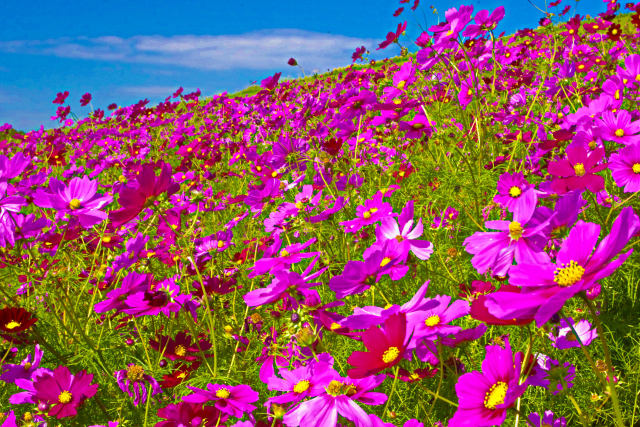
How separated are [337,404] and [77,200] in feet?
3.38

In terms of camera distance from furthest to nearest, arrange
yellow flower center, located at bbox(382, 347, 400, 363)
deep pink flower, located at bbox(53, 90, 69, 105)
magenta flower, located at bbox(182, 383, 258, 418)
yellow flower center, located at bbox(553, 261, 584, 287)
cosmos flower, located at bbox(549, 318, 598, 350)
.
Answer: deep pink flower, located at bbox(53, 90, 69, 105) → cosmos flower, located at bbox(549, 318, 598, 350) → magenta flower, located at bbox(182, 383, 258, 418) → yellow flower center, located at bbox(382, 347, 400, 363) → yellow flower center, located at bbox(553, 261, 584, 287)

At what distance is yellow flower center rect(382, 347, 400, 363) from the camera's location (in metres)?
0.69

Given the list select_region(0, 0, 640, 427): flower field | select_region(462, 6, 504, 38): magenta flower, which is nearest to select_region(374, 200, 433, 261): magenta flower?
select_region(0, 0, 640, 427): flower field

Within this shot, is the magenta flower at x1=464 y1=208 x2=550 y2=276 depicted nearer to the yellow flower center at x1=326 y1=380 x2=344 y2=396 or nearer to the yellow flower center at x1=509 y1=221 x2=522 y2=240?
the yellow flower center at x1=509 y1=221 x2=522 y2=240

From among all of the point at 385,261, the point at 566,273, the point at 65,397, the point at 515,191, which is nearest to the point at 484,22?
the point at 515,191

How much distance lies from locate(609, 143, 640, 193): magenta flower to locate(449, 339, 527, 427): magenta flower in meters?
0.65

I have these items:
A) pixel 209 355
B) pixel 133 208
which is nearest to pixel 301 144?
pixel 209 355

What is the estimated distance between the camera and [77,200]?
4.55ft

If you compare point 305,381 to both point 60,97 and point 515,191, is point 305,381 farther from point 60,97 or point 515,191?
point 60,97

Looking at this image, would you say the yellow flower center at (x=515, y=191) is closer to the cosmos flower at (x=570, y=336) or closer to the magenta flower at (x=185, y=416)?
the cosmos flower at (x=570, y=336)

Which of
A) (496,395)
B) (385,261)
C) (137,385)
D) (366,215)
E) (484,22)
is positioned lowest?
(137,385)

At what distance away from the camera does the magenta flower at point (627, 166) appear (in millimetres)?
1088

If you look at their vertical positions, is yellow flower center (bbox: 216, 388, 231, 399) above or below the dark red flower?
below

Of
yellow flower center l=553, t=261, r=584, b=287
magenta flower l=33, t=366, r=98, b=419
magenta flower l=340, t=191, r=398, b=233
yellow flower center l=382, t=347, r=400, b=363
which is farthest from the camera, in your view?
magenta flower l=340, t=191, r=398, b=233
